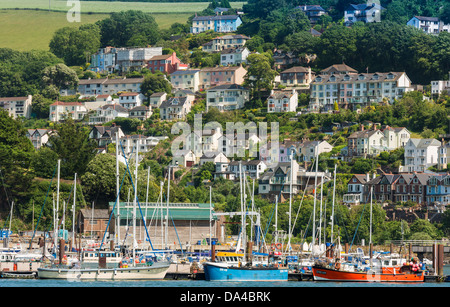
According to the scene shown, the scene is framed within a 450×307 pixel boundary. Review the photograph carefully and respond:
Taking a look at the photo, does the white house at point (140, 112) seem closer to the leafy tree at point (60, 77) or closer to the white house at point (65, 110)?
the white house at point (65, 110)

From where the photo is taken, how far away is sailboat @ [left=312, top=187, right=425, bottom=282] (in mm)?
41125

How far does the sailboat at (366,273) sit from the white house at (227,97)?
74881 millimetres

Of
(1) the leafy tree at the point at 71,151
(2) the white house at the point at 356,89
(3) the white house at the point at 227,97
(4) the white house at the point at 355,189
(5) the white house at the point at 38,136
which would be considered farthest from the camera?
(3) the white house at the point at 227,97

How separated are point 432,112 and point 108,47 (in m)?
64.4

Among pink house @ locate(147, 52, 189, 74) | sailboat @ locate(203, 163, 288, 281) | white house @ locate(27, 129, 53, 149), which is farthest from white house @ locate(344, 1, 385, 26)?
sailboat @ locate(203, 163, 288, 281)

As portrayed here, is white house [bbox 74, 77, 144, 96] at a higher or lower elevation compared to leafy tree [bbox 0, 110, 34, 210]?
higher

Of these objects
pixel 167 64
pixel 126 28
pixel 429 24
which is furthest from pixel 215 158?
pixel 126 28

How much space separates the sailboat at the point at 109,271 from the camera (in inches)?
1501

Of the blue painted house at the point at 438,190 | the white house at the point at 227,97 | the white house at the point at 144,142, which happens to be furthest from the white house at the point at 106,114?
the blue painted house at the point at 438,190

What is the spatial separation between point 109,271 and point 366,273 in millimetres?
12905

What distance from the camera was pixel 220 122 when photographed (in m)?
109

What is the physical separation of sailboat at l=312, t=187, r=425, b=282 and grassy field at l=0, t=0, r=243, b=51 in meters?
86.9

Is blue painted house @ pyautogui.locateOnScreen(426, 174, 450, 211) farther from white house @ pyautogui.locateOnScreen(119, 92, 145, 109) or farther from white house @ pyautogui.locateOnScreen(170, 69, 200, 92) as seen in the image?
white house @ pyautogui.locateOnScreen(119, 92, 145, 109)
